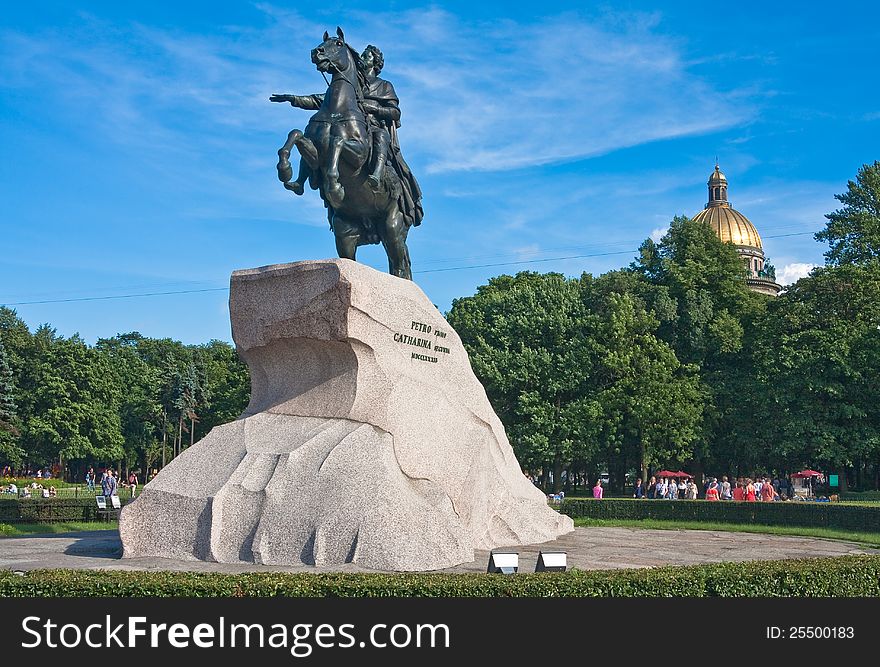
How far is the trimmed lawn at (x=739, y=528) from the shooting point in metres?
18.9

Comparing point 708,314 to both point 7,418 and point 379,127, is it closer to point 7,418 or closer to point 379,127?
point 379,127

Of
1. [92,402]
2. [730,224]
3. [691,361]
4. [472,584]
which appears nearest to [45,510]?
[472,584]

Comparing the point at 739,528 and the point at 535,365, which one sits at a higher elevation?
the point at 535,365

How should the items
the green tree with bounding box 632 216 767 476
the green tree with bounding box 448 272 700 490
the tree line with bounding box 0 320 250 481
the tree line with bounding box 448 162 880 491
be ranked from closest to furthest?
the tree line with bounding box 448 162 880 491 < the green tree with bounding box 448 272 700 490 < the green tree with bounding box 632 216 767 476 < the tree line with bounding box 0 320 250 481

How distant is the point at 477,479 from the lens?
15250mm

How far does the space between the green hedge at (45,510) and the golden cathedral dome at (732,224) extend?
253ft

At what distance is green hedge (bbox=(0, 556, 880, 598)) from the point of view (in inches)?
317

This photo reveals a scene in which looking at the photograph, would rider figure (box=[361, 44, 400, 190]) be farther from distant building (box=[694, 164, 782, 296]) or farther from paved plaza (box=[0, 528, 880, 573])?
distant building (box=[694, 164, 782, 296])

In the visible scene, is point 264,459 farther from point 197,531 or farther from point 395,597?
point 395,597

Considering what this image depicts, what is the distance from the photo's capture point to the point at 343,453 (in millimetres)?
13305

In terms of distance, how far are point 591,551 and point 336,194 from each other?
24.1 feet

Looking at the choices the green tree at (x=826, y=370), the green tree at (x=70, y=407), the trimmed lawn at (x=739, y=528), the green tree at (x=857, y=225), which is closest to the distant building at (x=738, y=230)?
the green tree at (x=857, y=225)

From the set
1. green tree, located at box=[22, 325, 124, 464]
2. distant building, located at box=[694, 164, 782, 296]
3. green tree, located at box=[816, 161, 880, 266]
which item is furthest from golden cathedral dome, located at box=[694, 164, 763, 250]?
green tree, located at box=[22, 325, 124, 464]

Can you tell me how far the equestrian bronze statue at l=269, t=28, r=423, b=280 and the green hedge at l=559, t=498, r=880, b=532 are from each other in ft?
31.4
